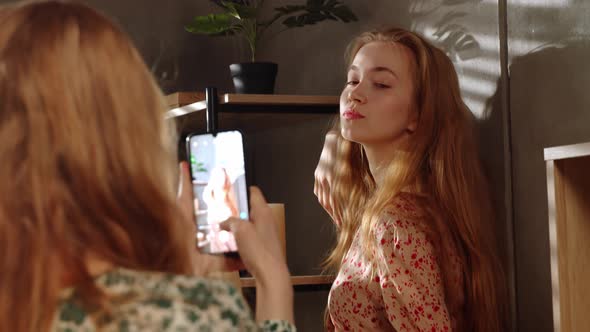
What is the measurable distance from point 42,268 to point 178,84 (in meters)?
2.26

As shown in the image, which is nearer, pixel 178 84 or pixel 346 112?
pixel 346 112

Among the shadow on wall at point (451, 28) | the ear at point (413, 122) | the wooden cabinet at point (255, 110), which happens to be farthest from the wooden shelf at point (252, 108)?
the ear at point (413, 122)

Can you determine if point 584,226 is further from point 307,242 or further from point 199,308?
point 307,242

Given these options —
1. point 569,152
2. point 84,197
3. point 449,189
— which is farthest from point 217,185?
point 449,189

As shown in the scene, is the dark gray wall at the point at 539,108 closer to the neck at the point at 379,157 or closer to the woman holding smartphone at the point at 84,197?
the neck at the point at 379,157

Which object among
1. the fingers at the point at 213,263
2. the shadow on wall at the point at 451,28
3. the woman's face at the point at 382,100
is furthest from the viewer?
the shadow on wall at the point at 451,28

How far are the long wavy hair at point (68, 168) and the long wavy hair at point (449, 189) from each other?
89 cm

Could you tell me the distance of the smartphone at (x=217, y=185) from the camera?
1.08 metres

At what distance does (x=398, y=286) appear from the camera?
155 centimetres

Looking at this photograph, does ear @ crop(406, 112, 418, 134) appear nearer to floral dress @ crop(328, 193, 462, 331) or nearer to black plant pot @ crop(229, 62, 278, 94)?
floral dress @ crop(328, 193, 462, 331)

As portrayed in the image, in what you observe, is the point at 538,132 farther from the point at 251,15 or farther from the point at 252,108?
the point at 251,15

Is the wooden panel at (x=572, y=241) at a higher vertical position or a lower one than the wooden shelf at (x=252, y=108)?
lower

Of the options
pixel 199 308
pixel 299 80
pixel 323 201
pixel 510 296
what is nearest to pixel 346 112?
pixel 323 201

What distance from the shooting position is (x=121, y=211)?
2.47ft
